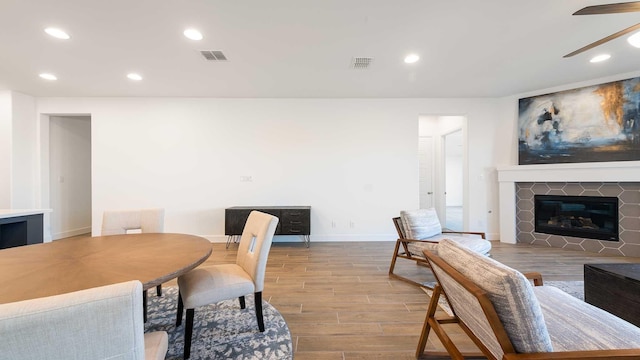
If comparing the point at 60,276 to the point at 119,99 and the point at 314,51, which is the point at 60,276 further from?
the point at 119,99

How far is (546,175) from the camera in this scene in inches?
169

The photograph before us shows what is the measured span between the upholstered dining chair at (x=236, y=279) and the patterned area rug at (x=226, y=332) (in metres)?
0.10

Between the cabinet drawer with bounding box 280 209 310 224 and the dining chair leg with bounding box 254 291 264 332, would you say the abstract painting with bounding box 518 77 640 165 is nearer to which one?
the cabinet drawer with bounding box 280 209 310 224

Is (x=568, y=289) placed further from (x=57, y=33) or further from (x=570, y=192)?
(x=57, y=33)

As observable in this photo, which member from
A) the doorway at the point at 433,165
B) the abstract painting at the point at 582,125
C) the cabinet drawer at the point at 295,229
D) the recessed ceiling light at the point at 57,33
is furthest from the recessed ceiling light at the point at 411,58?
the recessed ceiling light at the point at 57,33

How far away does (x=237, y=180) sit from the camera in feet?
15.5

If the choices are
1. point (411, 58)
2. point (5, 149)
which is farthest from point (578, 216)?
point (5, 149)

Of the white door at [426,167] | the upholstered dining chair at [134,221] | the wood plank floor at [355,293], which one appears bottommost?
the wood plank floor at [355,293]

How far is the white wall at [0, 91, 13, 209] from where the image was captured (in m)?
4.29

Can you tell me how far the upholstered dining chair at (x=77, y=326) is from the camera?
0.58 m

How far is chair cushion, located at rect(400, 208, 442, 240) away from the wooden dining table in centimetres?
234

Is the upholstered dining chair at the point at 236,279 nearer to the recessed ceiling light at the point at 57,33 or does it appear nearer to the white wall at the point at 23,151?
the recessed ceiling light at the point at 57,33

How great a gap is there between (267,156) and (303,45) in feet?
7.56

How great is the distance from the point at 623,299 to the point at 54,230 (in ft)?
26.4
